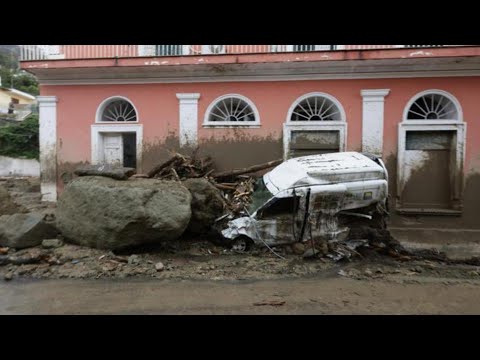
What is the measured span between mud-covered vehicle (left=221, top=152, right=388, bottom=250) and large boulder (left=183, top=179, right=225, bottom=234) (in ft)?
1.89

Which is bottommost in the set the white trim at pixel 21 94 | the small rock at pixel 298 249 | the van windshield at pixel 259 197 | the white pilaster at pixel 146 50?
the small rock at pixel 298 249

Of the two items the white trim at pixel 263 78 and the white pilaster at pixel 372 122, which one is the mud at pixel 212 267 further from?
the white trim at pixel 263 78

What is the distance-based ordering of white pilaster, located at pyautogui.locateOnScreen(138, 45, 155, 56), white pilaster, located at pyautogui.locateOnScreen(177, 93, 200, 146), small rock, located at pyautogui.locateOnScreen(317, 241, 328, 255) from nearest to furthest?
small rock, located at pyautogui.locateOnScreen(317, 241, 328, 255), white pilaster, located at pyautogui.locateOnScreen(177, 93, 200, 146), white pilaster, located at pyautogui.locateOnScreen(138, 45, 155, 56)

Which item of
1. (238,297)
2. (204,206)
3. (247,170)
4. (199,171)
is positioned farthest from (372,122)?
(238,297)

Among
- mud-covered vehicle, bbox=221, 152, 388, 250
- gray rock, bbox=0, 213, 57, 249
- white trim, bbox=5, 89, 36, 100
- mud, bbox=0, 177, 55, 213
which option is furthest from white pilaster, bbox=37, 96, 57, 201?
white trim, bbox=5, 89, 36, 100

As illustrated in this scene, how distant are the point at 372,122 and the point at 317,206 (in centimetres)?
411

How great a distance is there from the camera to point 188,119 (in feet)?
31.3

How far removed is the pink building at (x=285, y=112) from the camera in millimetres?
8508

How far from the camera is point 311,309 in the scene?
4312 millimetres

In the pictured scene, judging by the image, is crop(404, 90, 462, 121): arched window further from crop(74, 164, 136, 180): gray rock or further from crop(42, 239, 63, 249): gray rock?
crop(42, 239, 63, 249): gray rock

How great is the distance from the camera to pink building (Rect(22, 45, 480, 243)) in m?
8.51

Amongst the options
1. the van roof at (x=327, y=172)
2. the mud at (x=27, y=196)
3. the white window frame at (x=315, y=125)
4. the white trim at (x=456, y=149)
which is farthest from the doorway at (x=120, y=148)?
the white trim at (x=456, y=149)

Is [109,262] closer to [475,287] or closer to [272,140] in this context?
[272,140]

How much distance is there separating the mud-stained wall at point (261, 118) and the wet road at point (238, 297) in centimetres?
427
